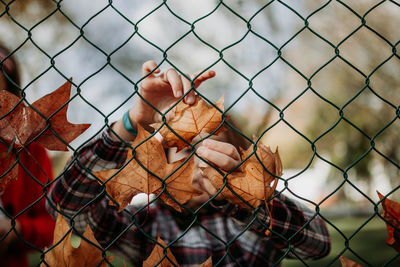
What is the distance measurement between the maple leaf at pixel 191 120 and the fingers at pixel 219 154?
58 mm

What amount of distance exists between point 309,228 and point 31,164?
1.29 m

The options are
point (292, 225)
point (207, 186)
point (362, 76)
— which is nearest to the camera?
point (207, 186)

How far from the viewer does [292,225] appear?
51.0 inches

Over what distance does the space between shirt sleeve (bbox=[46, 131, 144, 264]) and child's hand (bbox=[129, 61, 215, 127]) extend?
128 mm

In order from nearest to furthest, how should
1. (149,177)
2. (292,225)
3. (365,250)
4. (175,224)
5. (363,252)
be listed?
(149,177) < (292,225) < (175,224) < (363,252) < (365,250)

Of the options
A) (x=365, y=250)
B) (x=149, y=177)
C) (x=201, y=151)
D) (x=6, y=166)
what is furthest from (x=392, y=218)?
(x=365, y=250)

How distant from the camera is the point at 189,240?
146 cm

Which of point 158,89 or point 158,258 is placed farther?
point 158,89

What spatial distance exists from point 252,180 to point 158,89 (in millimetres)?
381

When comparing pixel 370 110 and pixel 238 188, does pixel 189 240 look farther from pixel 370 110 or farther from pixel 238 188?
pixel 370 110

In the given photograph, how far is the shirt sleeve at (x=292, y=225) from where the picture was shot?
1180 millimetres

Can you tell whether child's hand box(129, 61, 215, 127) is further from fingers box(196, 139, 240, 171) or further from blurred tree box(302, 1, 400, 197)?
blurred tree box(302, 1, 400, 197)

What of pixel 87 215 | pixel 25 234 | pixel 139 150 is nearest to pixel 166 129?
pixel 139 150

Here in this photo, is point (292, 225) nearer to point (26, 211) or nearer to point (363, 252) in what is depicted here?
point (26, 211)
